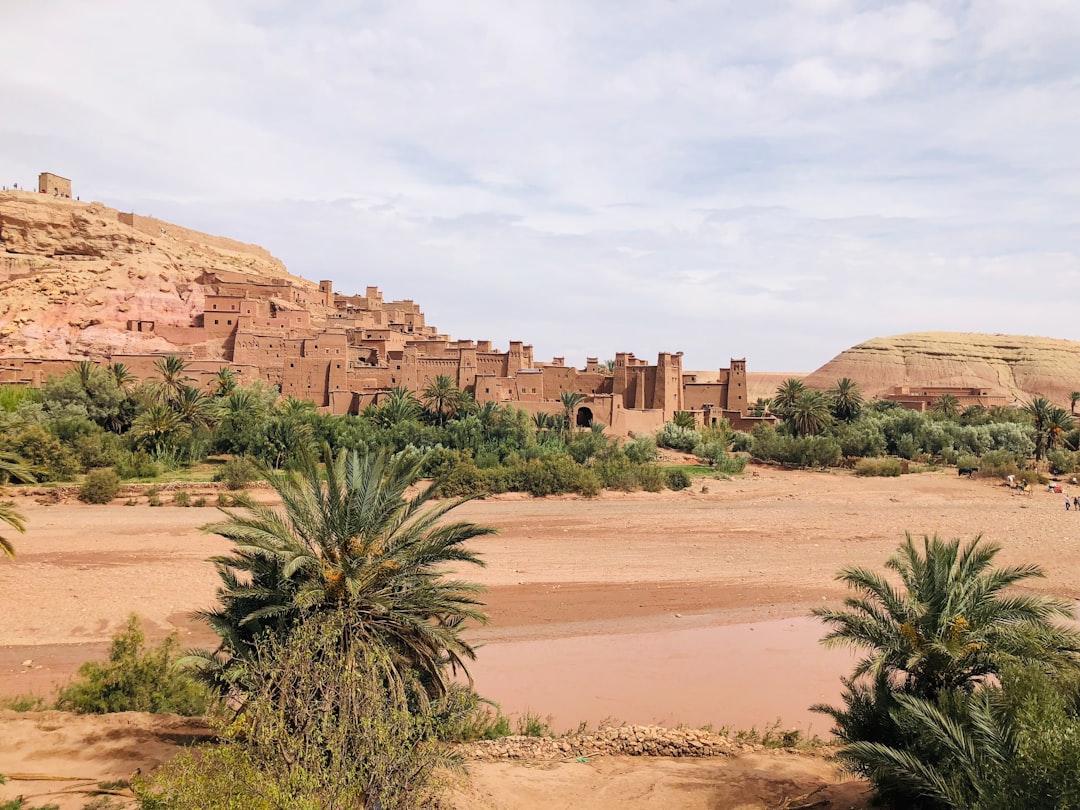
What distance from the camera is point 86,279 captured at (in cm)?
4088

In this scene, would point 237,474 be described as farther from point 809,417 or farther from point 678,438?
point 809,417

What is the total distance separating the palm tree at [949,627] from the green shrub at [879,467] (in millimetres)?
28366

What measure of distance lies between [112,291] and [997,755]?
44.0m

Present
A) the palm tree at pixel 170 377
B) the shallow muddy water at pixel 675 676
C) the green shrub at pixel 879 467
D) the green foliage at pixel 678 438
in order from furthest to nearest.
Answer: the green foliage at pixel 678 438 → the green shrub at pixel 879 467 → the palm tree at pixel 170 377 → the shallow muddy water at pixel 675 676

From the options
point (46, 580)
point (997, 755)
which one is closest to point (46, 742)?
point (997, 755)

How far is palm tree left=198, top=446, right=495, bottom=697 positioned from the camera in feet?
21.4

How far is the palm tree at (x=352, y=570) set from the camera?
21.4 ft

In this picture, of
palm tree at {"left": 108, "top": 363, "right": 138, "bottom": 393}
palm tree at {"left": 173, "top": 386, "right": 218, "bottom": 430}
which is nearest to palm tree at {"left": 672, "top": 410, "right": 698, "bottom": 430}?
palm tree at {"left": 173, "top": 386, "right": 218, "bottom": 430}

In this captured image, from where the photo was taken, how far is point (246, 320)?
37969 millimetres

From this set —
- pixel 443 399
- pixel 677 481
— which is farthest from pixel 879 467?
pixel 443 399

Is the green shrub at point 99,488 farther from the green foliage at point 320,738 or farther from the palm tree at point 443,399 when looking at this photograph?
the green foliage at point 320,738

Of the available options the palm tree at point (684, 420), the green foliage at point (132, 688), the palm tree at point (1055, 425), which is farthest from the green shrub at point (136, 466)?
the palm tree at point (1055, 425)

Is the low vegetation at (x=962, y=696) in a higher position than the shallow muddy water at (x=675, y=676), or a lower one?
higher

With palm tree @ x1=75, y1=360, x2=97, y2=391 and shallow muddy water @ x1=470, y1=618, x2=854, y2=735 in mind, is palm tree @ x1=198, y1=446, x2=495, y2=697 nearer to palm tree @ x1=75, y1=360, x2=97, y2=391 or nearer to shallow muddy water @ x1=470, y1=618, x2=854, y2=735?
shallow muddy water @ x1=470, y1=618, x2=854, y2=735
